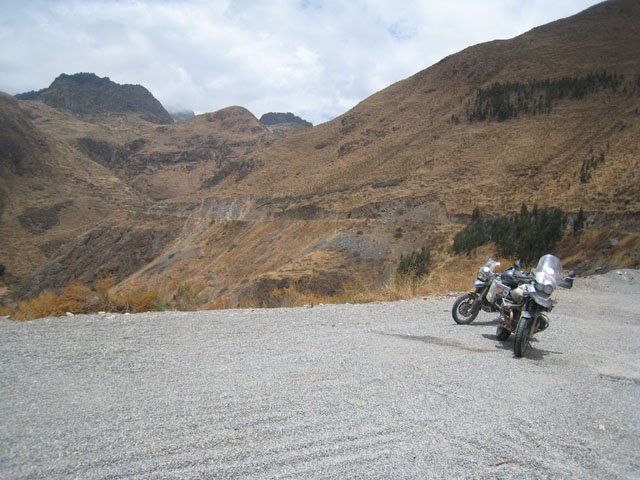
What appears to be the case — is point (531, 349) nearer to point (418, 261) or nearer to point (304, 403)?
point (304, 403)

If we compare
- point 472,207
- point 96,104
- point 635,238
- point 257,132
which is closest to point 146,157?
point 257,132

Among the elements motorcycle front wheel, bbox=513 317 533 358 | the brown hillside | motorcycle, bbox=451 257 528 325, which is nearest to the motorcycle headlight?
motorcycle front wheel, bbox=513 317 533 358

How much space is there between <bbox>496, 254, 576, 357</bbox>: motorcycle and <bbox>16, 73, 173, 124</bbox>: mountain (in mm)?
214811

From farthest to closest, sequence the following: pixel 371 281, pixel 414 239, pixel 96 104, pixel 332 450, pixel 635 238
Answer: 1. pixel 96 104
2. pixel 414 239
3. pixel 371 281
4. pixel 635 238
5. pixel 332 450

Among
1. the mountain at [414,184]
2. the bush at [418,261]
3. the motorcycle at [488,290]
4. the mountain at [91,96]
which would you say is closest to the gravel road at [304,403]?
the motorcycle at [488,290]

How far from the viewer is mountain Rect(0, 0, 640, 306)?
26059 mm

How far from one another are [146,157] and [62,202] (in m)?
53.7

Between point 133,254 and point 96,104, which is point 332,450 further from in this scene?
point 96,104

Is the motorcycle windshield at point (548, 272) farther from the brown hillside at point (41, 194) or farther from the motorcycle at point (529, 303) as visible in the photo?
the brown hillside at point (41, 194)

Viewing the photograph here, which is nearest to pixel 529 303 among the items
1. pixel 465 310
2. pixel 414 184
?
pixel 465 310

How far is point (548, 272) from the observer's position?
525 centimetres

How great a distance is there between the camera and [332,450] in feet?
8.51

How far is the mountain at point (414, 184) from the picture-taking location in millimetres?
26059

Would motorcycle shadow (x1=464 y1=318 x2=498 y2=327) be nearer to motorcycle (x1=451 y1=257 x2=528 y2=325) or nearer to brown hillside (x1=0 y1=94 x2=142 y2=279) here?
motorcycle (x1=451 y1=257 x2=528 y2=325)
